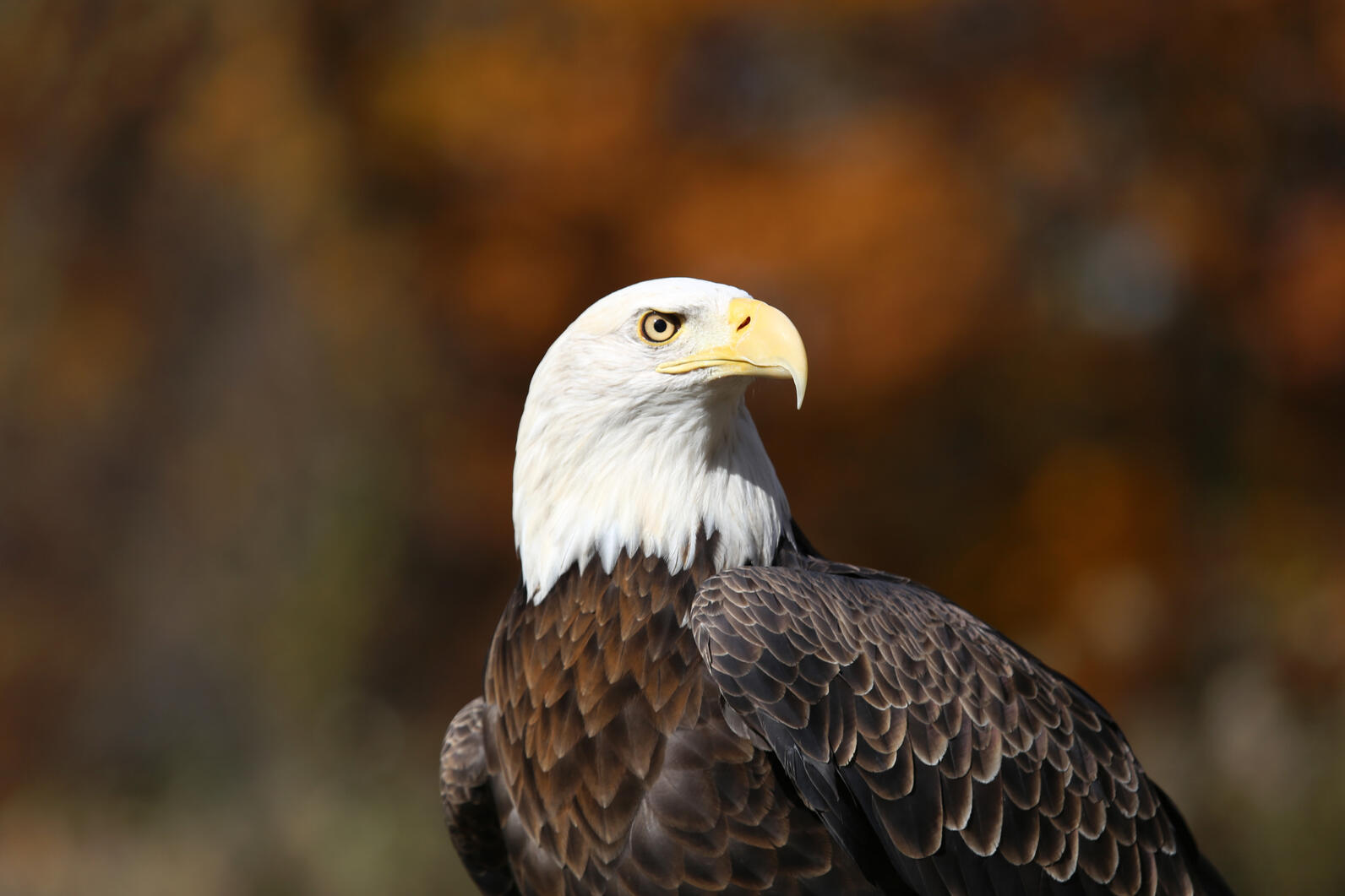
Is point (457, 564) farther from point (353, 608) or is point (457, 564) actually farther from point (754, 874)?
point (754, 874)

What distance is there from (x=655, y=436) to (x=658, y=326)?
257 millimetres

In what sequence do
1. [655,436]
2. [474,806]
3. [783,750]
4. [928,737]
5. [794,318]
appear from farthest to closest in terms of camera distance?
[794,318] < [474,806] < [655,436] < [928,737] < [783,750]

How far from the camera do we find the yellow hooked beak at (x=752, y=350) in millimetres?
2576

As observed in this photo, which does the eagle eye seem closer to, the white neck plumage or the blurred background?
the white neck plumage

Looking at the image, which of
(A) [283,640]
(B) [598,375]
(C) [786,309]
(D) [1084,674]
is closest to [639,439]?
(B) [598,375]

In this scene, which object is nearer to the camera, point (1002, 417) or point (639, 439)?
point (639, 439)

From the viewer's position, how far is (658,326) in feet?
8.95

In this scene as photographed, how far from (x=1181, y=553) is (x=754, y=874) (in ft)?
20.6

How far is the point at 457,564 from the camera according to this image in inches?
321

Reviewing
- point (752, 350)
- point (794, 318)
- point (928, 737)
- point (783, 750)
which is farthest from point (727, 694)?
point (794, 318)

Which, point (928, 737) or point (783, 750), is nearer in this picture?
point (783, 750)

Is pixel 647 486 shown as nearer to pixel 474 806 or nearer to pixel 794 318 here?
pixel 474 806

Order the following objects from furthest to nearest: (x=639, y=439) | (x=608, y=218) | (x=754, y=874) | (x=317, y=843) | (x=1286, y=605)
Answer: (x=608, y=218) → (x=1286, y=605) → (x=317, y=843) → (x=639, y=439) → (x=754, y=874)

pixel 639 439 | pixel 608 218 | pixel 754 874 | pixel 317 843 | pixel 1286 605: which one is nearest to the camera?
pixel 754 874
